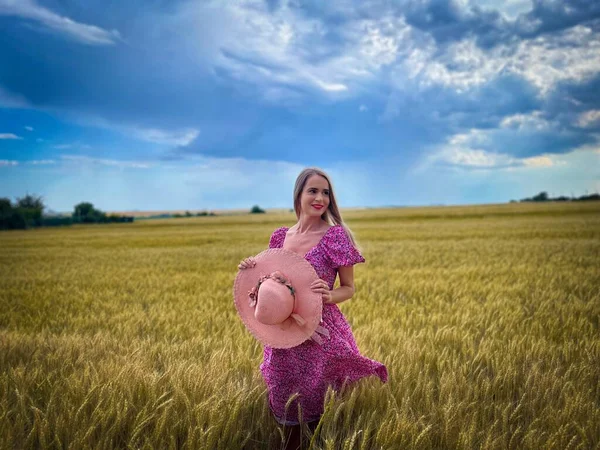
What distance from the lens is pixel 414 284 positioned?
6.32 meters

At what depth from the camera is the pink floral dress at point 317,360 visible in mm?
2201

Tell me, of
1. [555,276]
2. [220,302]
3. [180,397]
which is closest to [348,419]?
[180,397]

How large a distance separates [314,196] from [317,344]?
0.86 m

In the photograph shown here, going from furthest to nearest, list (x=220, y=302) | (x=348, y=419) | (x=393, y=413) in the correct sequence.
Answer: (x=220, y=302) < (x=393, y=413) < (x=348, y=419)

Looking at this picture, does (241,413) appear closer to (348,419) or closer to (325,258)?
(348,419)

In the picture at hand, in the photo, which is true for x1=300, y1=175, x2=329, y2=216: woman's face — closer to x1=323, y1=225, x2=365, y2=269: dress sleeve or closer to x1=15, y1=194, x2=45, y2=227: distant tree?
x1=323, y1=225, x2=365, y2=269: dress sleeve

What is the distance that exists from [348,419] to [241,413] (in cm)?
62

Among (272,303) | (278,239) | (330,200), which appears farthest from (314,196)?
(272,303)

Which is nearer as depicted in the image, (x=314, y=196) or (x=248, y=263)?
(x=248, y=263)

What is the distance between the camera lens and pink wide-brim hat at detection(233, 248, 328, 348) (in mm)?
2021

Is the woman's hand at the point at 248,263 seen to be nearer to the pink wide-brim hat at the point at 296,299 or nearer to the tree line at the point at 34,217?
the pink wide-brim hat at the point at 296,299

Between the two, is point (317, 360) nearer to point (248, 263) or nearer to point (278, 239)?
point (248, 263)

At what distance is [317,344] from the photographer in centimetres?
222

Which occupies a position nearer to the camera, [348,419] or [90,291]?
[348,419]
